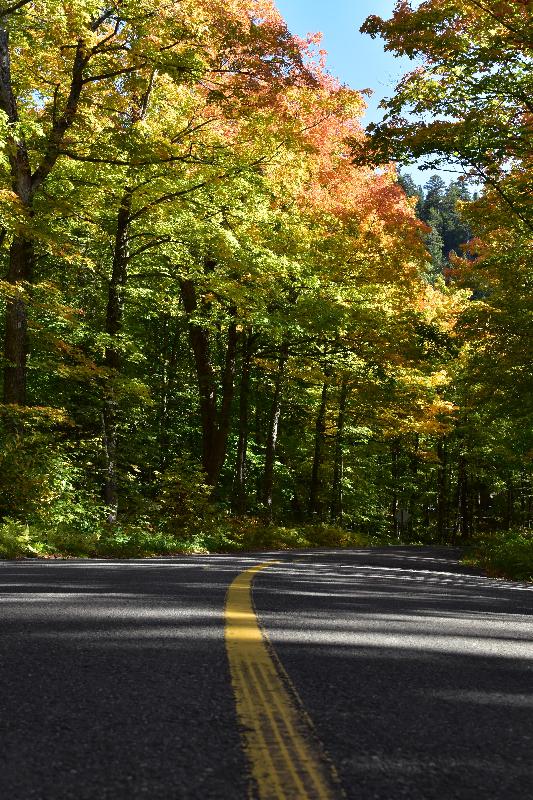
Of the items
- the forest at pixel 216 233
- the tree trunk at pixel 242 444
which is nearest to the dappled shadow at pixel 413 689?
the forest at pixel 216 233

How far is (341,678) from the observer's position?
3.17 metres

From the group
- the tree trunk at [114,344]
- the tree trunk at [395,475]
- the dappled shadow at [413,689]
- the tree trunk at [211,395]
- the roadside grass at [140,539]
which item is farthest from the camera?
the tree trunk at [395,475]

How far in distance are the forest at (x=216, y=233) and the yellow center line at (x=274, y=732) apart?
28.6 feet

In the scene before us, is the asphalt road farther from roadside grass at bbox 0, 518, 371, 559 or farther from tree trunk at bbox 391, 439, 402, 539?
tree trunk at bbox 391, 439, 402, 539

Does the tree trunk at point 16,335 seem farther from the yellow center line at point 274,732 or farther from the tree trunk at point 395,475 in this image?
the tree trunk at point 395,475

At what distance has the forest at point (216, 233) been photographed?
523 inches

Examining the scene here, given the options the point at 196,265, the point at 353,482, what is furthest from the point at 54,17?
the point at 353,482

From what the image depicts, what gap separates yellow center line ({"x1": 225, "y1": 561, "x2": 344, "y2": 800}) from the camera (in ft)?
5.94

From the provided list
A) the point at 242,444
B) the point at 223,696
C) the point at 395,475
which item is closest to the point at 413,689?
the point at 223,696

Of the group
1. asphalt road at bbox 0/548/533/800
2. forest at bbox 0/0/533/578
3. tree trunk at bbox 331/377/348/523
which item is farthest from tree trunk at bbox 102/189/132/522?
tree trunk at bbox 331/377/348/523

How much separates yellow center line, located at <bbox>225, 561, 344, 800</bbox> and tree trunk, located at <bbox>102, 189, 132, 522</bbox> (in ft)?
46.4

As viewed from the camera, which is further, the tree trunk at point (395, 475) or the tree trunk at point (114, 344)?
the tree trunk at point (395, 475)

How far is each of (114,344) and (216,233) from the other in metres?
3.72

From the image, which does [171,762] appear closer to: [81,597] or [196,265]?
→ [81,597]
